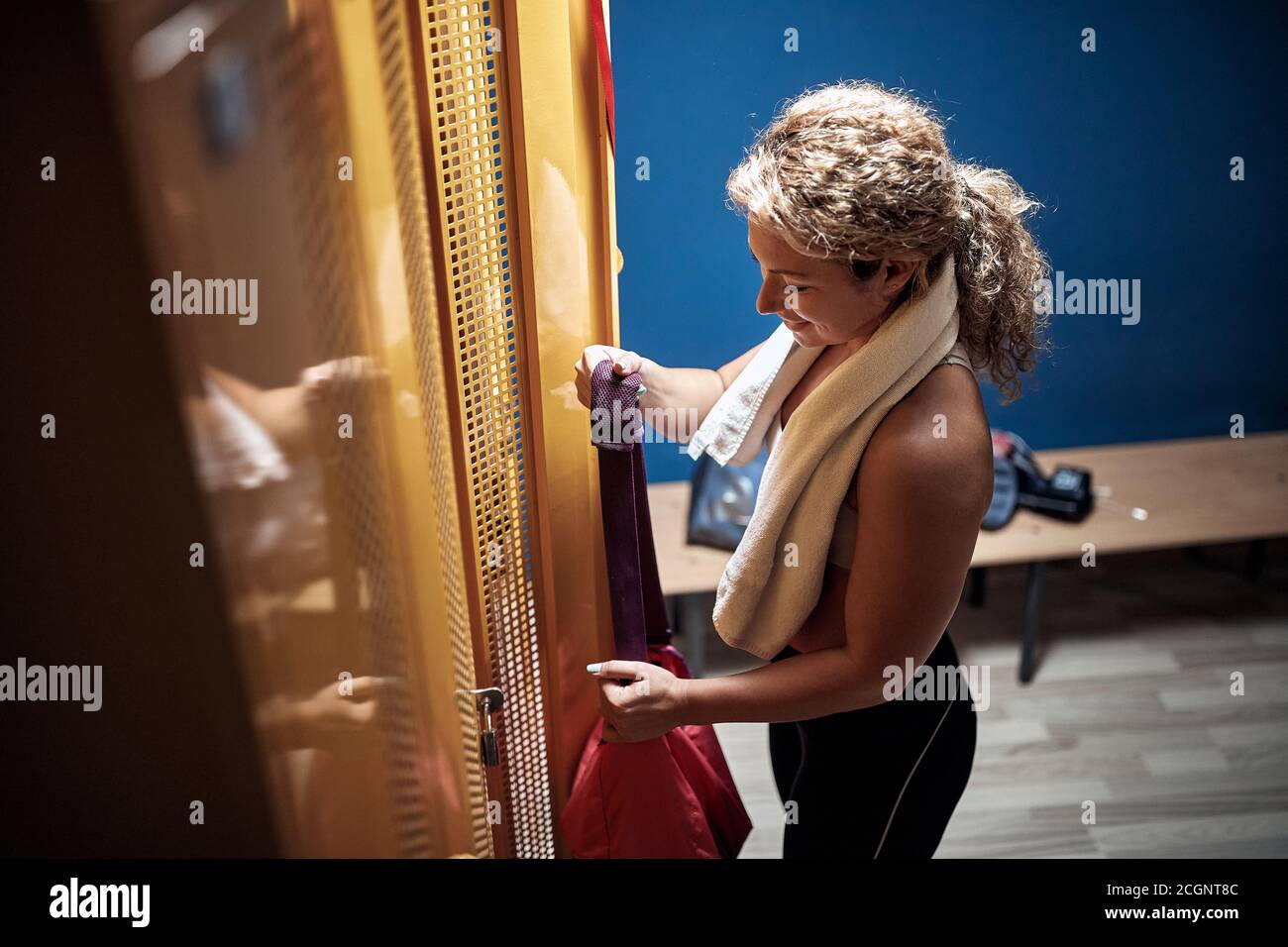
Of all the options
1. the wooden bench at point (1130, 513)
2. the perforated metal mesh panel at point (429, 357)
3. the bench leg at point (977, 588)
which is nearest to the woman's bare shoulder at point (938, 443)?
the perforated metal mesh panel at point (429, 357)

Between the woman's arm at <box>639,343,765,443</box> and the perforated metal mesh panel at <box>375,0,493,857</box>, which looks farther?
the woman's arm at <box>639,343,765,443</box>

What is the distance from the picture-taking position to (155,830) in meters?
1.15

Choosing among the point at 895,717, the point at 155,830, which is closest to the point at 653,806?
the point at 895,717

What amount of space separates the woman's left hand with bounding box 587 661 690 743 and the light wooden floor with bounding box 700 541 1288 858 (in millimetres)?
1076

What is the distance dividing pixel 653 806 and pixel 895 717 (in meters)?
0.34

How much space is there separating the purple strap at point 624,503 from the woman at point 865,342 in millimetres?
44

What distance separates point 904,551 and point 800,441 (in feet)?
0.55

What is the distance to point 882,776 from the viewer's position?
4.52 ft

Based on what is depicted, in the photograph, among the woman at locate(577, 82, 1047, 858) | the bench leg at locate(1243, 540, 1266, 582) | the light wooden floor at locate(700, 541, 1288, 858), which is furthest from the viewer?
the bench leg at locate(1243, 540, 1266, 582)

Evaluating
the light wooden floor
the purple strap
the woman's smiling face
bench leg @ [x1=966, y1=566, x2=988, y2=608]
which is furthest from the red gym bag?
bench leg @ [x1=966, y1=566, x2=988, y2=608]

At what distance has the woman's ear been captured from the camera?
105 centimetres

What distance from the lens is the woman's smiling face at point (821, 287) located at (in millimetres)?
1038

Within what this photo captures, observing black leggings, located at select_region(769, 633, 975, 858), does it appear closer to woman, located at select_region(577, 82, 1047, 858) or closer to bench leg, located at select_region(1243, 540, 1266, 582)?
woman, located at select_region(577, 82, 1047, 858)

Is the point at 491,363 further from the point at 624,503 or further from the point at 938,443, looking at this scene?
the point at 938,443
